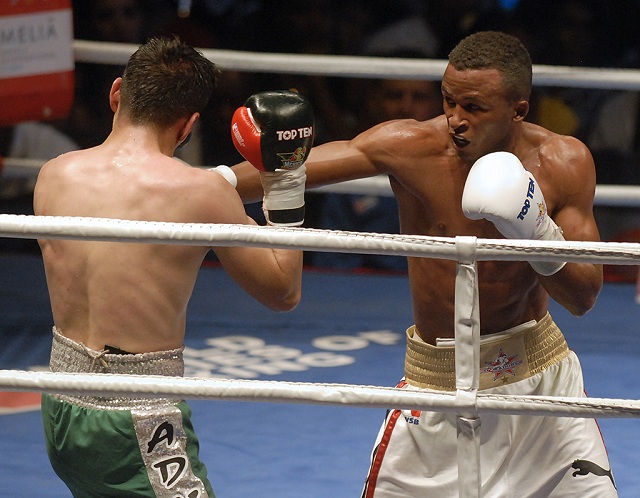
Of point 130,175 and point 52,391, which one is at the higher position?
point 130,175

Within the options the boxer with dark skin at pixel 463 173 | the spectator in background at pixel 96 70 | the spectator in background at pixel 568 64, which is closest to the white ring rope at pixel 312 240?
the boxer with dark skin at pixel 463 173

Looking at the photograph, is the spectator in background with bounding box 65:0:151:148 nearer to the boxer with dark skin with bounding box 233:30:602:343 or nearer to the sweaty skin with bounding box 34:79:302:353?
the boxer with dark skin with bounding box 233:30:602:343

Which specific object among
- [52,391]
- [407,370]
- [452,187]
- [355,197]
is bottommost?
[355,197]

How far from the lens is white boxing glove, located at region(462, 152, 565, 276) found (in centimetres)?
196

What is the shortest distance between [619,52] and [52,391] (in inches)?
170

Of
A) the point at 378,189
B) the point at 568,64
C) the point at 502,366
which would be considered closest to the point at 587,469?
the point at 502,366

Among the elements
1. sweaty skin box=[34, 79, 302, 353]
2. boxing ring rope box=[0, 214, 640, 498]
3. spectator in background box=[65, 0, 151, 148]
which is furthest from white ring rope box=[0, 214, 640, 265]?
spectator in background box=[65, 0, 151, 148]

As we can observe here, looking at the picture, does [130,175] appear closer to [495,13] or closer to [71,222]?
[71,222]

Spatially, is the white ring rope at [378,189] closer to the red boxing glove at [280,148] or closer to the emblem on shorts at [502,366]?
the emblem on shorts at [502,366]

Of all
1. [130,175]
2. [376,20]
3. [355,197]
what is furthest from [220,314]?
[130,175]

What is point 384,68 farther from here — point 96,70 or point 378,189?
point 96,70

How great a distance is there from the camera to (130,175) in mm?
1969

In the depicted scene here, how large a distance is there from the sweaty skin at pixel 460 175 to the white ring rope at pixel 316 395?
385 millimetres

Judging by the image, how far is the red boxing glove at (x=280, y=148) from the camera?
2066mm
